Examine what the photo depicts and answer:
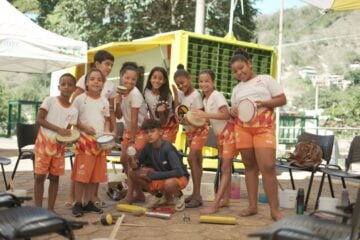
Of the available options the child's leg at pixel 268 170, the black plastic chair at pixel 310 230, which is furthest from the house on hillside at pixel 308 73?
the black plastic chair at pixel 310 230

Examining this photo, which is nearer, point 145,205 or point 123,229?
point 123,229

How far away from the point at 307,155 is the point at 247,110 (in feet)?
4.33

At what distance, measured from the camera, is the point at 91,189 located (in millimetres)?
4793

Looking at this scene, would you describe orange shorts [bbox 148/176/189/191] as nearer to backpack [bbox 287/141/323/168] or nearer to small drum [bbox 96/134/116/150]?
small drum [bbox 96/134/116/150]

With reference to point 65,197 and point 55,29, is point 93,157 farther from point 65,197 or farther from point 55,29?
point 55,29

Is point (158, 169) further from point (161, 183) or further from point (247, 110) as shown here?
point (247, 110)

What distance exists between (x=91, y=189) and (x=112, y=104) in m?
0.90

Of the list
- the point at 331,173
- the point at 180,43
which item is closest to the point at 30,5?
the point at 180,43

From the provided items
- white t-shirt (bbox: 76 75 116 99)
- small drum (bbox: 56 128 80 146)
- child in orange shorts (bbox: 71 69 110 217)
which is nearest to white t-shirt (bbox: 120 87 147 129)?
white t-shirt (bbox: 76 75 116 99)

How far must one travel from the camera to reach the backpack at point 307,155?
531cm

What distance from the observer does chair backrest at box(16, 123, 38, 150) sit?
5.76 meters

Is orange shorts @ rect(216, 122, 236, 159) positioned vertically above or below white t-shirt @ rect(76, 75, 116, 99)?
below

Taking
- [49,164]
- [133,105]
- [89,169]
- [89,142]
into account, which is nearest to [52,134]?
[49,164]

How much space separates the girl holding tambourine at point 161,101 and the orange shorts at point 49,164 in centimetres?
127
